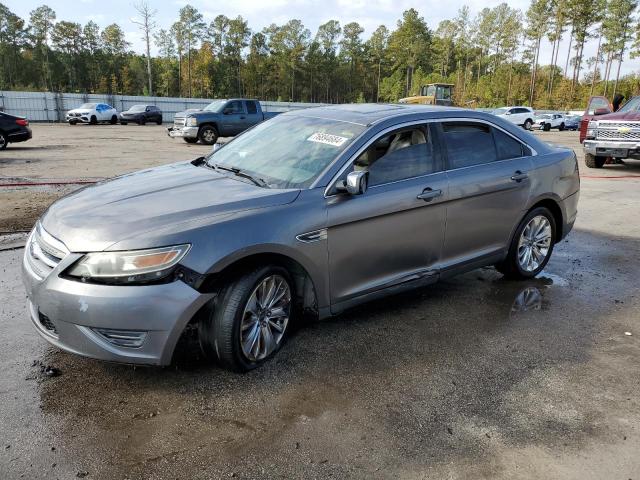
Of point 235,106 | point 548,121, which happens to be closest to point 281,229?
point 235,106

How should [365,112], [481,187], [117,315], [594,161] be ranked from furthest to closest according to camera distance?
1. [594,161]
2. [481,187]
3. [365,112]
4. [117,315]

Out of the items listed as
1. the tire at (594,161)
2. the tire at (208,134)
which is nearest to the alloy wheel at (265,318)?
the tire at (594,161)

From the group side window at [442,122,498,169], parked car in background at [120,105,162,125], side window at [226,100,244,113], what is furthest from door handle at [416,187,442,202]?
parked car in background at [120,105,162,125]

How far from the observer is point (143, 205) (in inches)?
131

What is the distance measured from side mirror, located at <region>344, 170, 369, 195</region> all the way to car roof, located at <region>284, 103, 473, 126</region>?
0.67 m

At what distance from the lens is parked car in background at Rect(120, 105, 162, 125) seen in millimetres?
36375

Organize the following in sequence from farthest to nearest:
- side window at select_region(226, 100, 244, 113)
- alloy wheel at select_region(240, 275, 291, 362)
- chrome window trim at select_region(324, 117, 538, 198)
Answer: side window at select_region(226, 100, 244, 113) < chrome window trim at select_region(324, 117, 538, 198) < alloy wheel at select_region(240, 275, 291, 362)

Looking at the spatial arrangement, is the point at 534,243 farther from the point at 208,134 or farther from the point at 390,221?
the point at 208,134

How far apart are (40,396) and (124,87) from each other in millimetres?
Result: 92876

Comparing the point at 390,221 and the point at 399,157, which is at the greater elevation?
the point at 399,157

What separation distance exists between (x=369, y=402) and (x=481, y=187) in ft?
7.41

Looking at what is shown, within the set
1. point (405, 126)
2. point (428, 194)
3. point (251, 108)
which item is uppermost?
point (405, 126)

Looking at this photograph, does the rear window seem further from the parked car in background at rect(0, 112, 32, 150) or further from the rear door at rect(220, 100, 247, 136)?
the parked car in background at rect(0, 112, 32, 150)

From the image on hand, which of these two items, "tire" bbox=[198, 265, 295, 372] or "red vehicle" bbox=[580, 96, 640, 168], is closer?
"tire" bbox=[198, 265, 295, 372]
